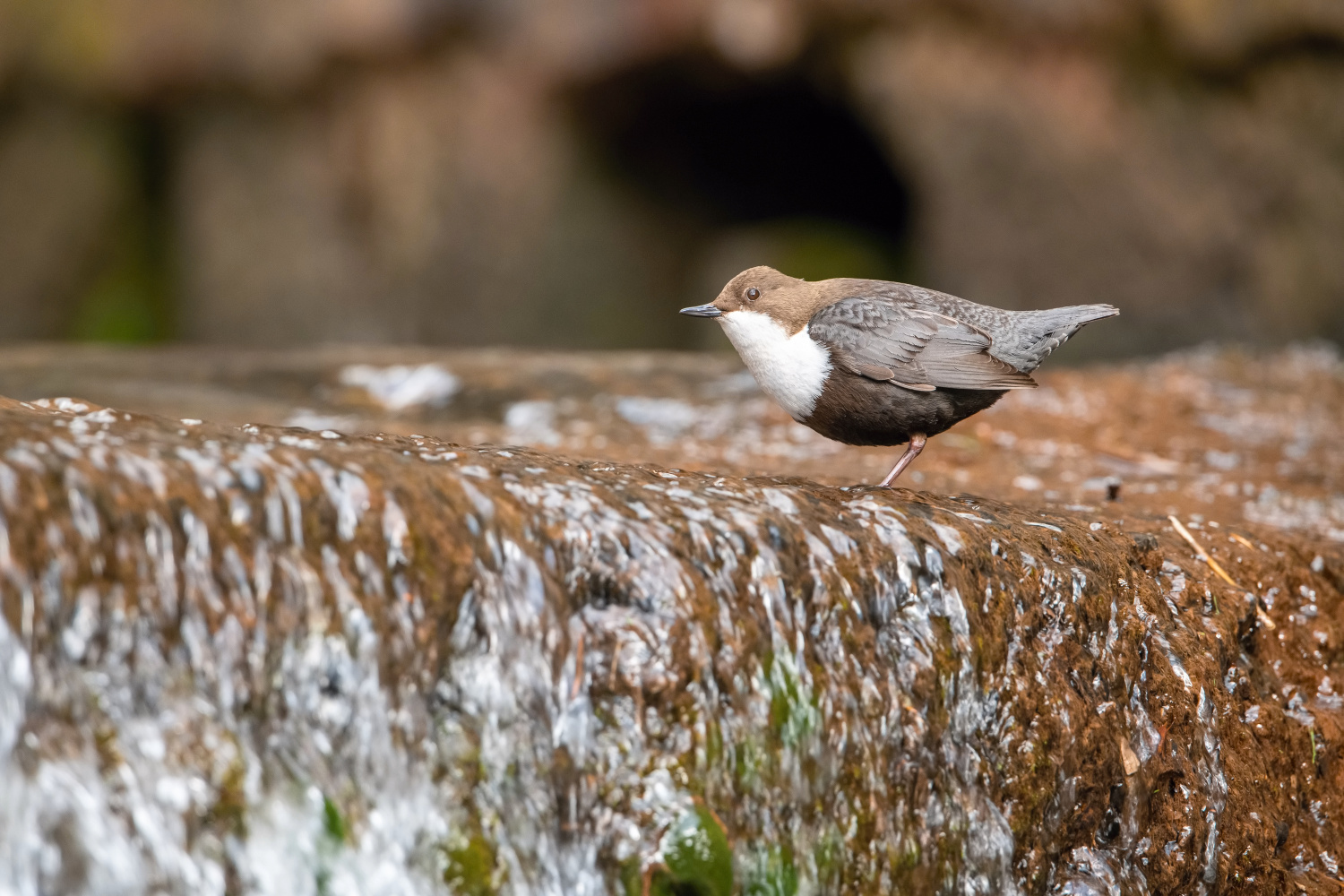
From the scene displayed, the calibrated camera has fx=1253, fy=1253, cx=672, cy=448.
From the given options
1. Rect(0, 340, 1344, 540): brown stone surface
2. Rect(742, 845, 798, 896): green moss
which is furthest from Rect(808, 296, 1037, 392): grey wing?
Rect(742, 845, 798, 896): green moss

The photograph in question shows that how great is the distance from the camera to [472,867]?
7.26 feet

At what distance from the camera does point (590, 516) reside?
2.43 meters

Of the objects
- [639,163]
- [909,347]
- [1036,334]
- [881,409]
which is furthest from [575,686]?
[639,163]

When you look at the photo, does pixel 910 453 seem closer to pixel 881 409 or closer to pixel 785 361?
pixel 881 409

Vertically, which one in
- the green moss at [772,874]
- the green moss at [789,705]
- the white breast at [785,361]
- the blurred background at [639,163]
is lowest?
the green moss at [772,874]

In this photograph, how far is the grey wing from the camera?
3.45 metres

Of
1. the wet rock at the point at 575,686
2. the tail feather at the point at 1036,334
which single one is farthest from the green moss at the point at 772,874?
the tail feather at the point at 1036,334

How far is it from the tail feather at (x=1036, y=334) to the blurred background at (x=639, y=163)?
477 cm

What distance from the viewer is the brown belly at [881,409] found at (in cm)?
345

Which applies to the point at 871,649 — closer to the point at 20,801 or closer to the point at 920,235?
the point at 20,801

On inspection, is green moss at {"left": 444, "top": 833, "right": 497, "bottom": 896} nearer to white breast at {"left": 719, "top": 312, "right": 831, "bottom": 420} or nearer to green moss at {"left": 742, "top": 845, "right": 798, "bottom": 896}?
green moss at {"left": 742, "top": 845, "right": 798, "bottom": 896}

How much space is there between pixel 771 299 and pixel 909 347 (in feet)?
1.48

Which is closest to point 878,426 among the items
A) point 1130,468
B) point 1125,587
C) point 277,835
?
point 1125,587

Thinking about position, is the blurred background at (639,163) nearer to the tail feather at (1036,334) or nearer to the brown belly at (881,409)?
the tail feather at (1036,334)
